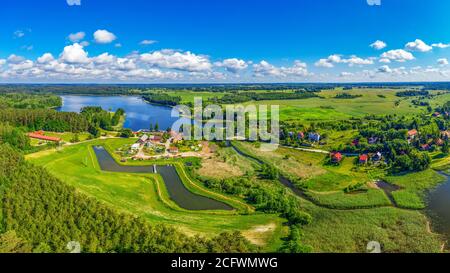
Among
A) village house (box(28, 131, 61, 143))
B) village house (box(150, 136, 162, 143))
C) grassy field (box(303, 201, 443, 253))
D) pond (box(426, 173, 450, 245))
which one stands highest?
village house (box(28, 131, 61, 143))

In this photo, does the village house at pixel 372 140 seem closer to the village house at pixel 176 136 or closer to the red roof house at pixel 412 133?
the red roof house at pixel 412 133

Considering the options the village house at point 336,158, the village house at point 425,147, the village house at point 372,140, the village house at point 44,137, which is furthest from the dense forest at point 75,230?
the village house at point 425,147

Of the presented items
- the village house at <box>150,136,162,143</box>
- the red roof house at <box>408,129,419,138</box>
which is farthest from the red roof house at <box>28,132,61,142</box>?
the red roof house at <box>408,129,419,138</box>

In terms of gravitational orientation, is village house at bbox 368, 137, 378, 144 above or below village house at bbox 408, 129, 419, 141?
below

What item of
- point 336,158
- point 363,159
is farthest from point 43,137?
point 363,159

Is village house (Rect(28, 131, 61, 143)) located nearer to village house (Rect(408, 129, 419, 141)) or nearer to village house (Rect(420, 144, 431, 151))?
village house (Rect(420, 144, 431, 151))
